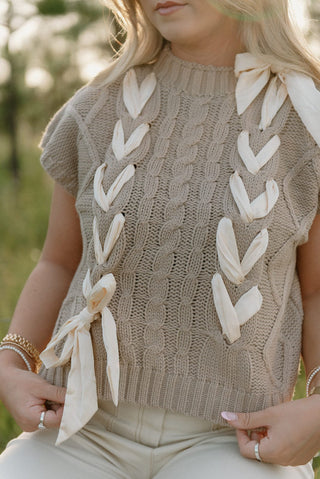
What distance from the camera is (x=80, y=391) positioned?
5.08 feet

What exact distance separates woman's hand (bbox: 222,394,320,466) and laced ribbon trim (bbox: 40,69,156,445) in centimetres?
28

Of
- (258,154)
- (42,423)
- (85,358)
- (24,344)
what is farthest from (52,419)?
(258,154)

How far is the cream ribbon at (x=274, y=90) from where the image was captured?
157 centimetres

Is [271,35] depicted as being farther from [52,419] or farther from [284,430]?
[52,419]

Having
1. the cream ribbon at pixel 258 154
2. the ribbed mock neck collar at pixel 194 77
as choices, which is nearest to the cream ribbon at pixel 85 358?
the cream ribbon at pixel 258 154

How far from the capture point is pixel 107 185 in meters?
1.62

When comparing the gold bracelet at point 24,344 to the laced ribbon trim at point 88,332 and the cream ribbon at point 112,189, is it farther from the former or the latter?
the cream ribbon at point 112,189

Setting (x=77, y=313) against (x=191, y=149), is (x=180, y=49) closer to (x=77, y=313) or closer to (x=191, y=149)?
(x=191, y=149)

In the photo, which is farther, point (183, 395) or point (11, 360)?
point (11, 360)

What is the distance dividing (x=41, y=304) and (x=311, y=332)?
0.67 metres

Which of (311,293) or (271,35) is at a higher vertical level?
(271,35)

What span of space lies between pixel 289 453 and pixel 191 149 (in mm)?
687

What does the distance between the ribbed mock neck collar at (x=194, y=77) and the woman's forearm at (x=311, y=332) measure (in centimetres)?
53

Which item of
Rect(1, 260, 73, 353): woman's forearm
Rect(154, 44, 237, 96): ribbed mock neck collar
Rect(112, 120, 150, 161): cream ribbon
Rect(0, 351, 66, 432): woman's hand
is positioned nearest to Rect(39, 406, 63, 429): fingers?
Rect(0, 351, 66, 432): woman's hand
